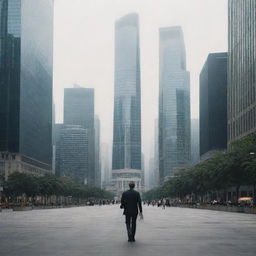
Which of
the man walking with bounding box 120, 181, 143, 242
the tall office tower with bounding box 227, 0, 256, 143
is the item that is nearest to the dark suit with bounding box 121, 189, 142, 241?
the man walking with bounding box 120, 181, 143, 242

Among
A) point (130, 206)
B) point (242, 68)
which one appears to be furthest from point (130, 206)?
point (242, 68)

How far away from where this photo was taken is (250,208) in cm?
6788

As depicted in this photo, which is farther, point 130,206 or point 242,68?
point 242,68

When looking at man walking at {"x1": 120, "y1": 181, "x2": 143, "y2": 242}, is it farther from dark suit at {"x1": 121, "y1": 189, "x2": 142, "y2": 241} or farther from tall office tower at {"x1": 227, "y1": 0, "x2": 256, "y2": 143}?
tall office tower at {"x1": 227, "y1": 0, "x2": 256, "y2": 143}

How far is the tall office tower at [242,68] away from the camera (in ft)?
417

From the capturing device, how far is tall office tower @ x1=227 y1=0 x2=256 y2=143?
5005 inches

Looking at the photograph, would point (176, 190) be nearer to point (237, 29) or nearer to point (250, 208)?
point (237, 29)

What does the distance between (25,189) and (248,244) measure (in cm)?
12104

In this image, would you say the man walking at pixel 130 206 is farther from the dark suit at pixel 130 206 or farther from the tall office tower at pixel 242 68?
the tall office tower at pixel 242 68

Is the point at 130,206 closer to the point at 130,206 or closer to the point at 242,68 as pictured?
the point at 130,206

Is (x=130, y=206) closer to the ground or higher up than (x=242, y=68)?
closer to the ground

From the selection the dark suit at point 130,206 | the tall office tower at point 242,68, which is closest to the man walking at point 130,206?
the dark suit at point 130,206

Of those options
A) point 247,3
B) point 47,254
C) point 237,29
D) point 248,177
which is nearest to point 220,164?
point 248,177

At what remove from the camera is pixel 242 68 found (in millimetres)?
139625
